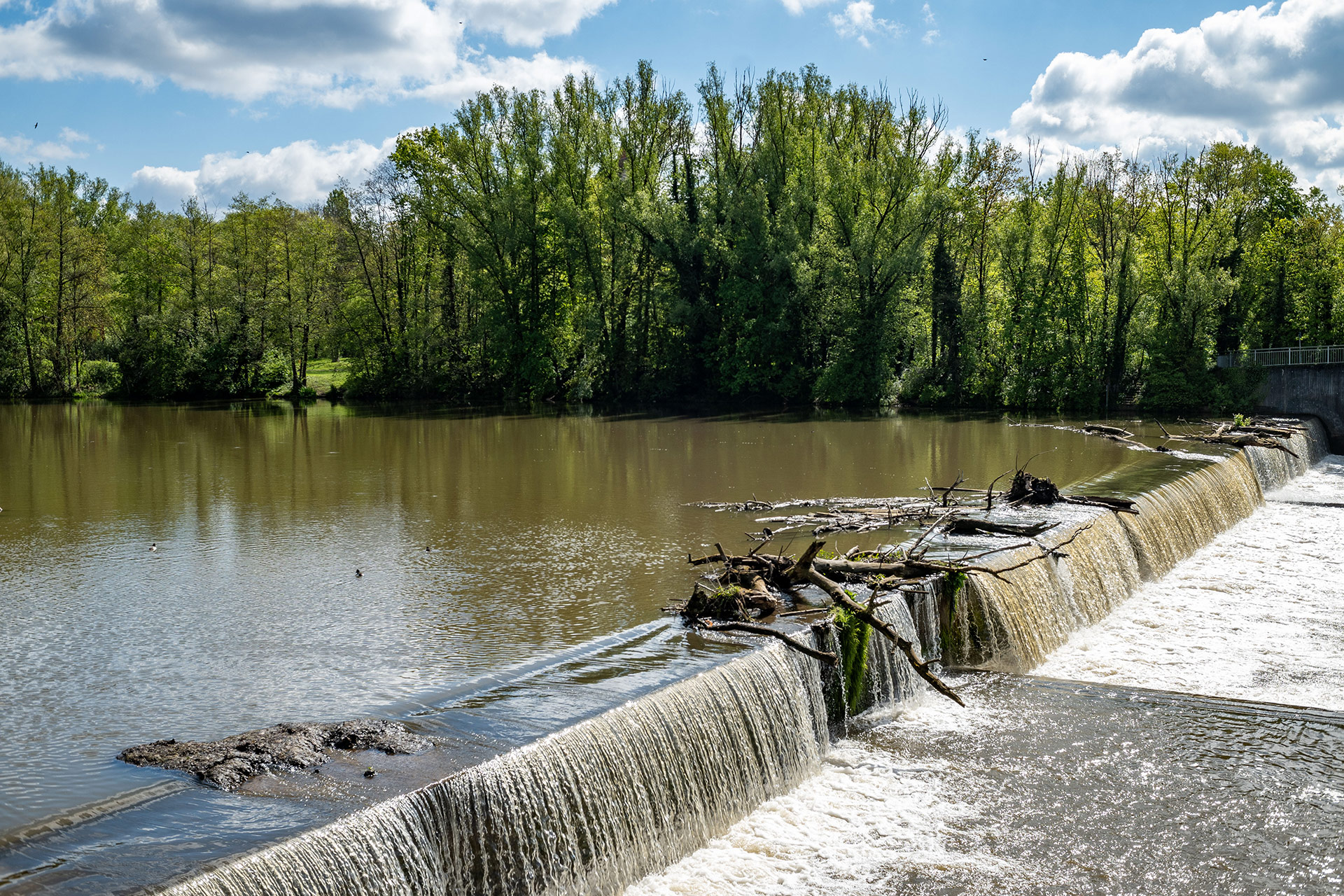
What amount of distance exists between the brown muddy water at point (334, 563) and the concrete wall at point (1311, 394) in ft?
Answer: 33.2

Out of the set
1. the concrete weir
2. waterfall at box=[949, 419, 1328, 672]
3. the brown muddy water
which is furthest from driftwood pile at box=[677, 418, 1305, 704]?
the brown muddy water

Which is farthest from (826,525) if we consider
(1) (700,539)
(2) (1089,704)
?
(2) (1089,704)

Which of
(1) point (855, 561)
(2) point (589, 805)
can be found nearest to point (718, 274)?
(1) point (855, 561)

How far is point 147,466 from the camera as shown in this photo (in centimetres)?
2659

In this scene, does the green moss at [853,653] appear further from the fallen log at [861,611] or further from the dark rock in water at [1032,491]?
the dark rock in water at [1032,491]

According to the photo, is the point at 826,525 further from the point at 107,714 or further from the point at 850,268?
the point at 850,268

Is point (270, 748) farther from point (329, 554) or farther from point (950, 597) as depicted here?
point (329, 554)

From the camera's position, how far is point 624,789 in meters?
7.76

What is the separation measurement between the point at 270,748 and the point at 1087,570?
11859mm

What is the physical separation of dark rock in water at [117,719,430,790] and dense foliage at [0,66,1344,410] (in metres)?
39.4

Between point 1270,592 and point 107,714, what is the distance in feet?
52.3

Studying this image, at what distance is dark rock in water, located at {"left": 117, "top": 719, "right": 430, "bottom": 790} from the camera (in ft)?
23.7

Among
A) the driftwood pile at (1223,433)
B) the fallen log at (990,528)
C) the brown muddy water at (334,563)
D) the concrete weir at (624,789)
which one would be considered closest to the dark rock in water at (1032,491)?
the fallen log at (990,528)

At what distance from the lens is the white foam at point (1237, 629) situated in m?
12.2
